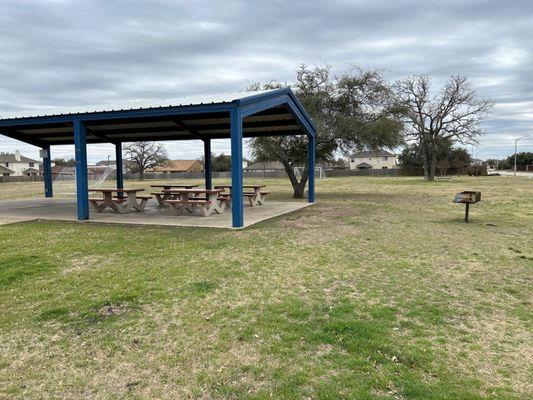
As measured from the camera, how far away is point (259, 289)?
4750mm

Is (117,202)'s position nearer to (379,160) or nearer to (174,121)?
(174,121)

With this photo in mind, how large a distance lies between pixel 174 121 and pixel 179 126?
1191 mm

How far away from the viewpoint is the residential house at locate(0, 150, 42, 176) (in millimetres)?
82688

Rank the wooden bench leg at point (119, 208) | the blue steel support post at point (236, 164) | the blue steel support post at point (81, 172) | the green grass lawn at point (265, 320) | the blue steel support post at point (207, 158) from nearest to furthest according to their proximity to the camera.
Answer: the green grass lawn at point (265, 320), the blue steel support post at point (236, 164), the blue steel support post at point (81, 172), the wooden bench leg at point (119, 208), the blue steel support post at point (207, 158)

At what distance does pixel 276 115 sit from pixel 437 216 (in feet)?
19.6

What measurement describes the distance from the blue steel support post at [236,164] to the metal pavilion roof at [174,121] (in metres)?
0.29

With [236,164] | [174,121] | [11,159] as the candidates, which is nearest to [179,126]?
[174,121]

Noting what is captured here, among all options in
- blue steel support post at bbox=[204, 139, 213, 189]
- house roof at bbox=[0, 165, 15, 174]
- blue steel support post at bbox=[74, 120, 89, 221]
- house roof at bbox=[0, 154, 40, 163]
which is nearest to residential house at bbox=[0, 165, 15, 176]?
house roof at bbox=[0, 165, 15, 174]

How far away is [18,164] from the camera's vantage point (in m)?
84.8

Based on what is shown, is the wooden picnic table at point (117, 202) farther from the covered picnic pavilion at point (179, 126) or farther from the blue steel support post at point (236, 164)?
the blue steel support post at point (236, 164)

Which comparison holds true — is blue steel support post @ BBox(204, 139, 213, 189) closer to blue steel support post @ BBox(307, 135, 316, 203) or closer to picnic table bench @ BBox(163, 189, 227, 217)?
blue steel support post @ BBox(307, 135, 316, 203)

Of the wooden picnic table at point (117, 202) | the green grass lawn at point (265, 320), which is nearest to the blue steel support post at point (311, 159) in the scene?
the wooden picnic table at point (117, 202)

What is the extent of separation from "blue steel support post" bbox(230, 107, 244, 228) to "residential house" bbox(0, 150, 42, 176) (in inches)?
3365

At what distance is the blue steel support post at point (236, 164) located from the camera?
927 cm
